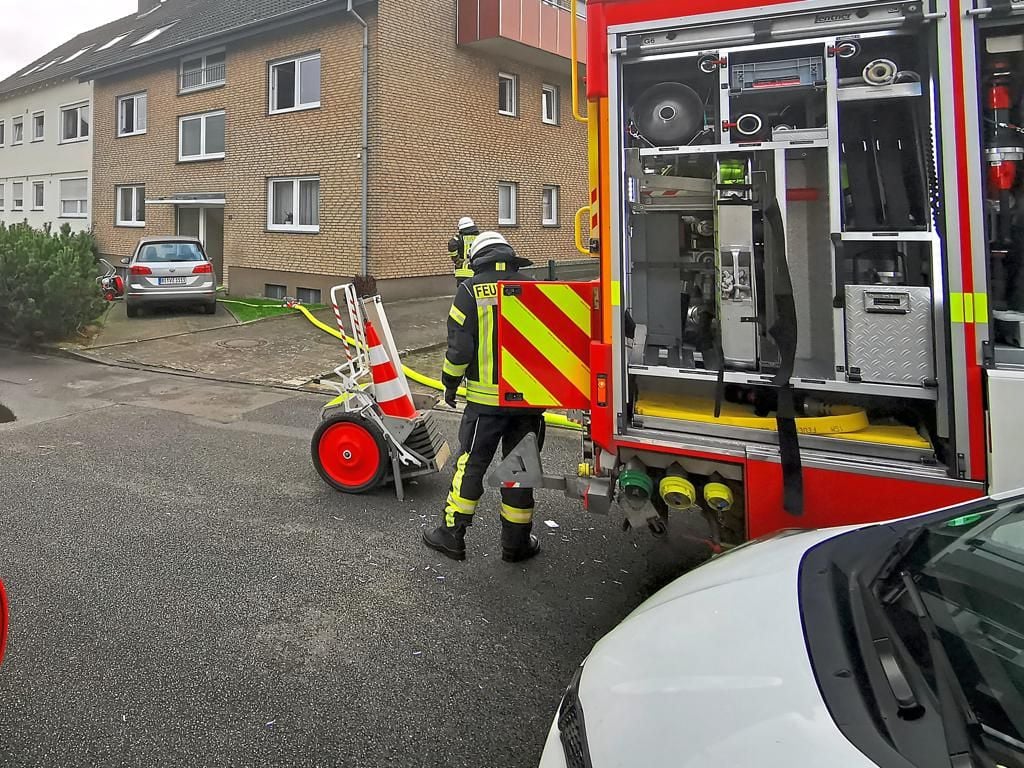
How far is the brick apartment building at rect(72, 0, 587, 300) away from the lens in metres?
16.3

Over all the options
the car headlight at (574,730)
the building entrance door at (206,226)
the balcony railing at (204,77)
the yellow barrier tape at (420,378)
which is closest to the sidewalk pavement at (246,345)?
the yellow barrier tape at (420,378)

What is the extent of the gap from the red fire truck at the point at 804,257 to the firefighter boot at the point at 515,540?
783 millimetres

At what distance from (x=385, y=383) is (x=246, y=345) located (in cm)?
777

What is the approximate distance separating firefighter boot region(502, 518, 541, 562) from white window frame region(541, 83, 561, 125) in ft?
56.4

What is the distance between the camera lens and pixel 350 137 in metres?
16.4

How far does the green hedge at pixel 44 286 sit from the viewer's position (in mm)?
11727

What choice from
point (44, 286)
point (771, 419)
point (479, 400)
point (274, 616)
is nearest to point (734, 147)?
point (771, 419)

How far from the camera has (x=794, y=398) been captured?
332 cm

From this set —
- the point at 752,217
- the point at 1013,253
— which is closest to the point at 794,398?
the point at 752,217

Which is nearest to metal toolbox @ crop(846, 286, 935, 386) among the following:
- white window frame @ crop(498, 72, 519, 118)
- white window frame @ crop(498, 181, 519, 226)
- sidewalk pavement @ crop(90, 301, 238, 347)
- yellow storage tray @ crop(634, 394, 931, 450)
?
yellow storage tray @ crop(634, 394, 931, 450)

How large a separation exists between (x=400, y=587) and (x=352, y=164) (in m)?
13.9

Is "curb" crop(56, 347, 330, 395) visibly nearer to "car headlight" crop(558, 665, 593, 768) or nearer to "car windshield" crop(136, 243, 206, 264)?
"car windshield" crop(136, 243, 206, 264)

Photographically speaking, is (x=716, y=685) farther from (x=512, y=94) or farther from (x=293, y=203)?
(x=512, y=94)

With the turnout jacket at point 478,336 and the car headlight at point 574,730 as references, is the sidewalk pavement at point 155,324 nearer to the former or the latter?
the turnout jacket at point 478,336
